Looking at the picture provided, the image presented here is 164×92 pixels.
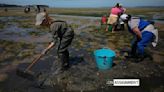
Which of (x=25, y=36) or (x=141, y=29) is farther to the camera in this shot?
(x=25, y=36)

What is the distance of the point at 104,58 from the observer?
6.12 meters

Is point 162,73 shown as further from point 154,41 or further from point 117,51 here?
point 117,51

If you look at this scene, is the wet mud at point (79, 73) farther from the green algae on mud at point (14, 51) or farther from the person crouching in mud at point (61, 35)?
the person crouching in mud at point (61, 35)

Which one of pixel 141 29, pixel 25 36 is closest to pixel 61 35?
pixel 141 29

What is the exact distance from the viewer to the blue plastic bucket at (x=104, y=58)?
6.15m

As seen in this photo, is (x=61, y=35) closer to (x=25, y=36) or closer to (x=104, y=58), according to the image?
(x=104, y=58)

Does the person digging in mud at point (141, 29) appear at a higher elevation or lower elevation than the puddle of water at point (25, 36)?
higher

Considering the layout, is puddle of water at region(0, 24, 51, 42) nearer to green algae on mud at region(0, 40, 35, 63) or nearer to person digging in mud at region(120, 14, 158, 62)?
green algae on mud at region(0, 40, 35, 63)

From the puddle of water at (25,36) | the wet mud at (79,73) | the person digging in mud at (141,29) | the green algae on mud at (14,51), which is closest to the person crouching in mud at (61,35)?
the wet mud at (79,73)

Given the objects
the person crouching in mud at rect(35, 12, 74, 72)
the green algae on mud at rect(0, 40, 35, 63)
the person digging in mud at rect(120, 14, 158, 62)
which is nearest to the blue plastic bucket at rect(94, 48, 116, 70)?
the person crouching in mud at rect(35, 12, 74, 72)

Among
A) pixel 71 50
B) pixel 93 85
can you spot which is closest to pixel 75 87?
pixel 93 85

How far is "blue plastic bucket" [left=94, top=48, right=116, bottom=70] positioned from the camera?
615 centimetres

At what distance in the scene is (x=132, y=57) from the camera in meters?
7.66

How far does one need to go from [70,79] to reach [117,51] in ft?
12.7
